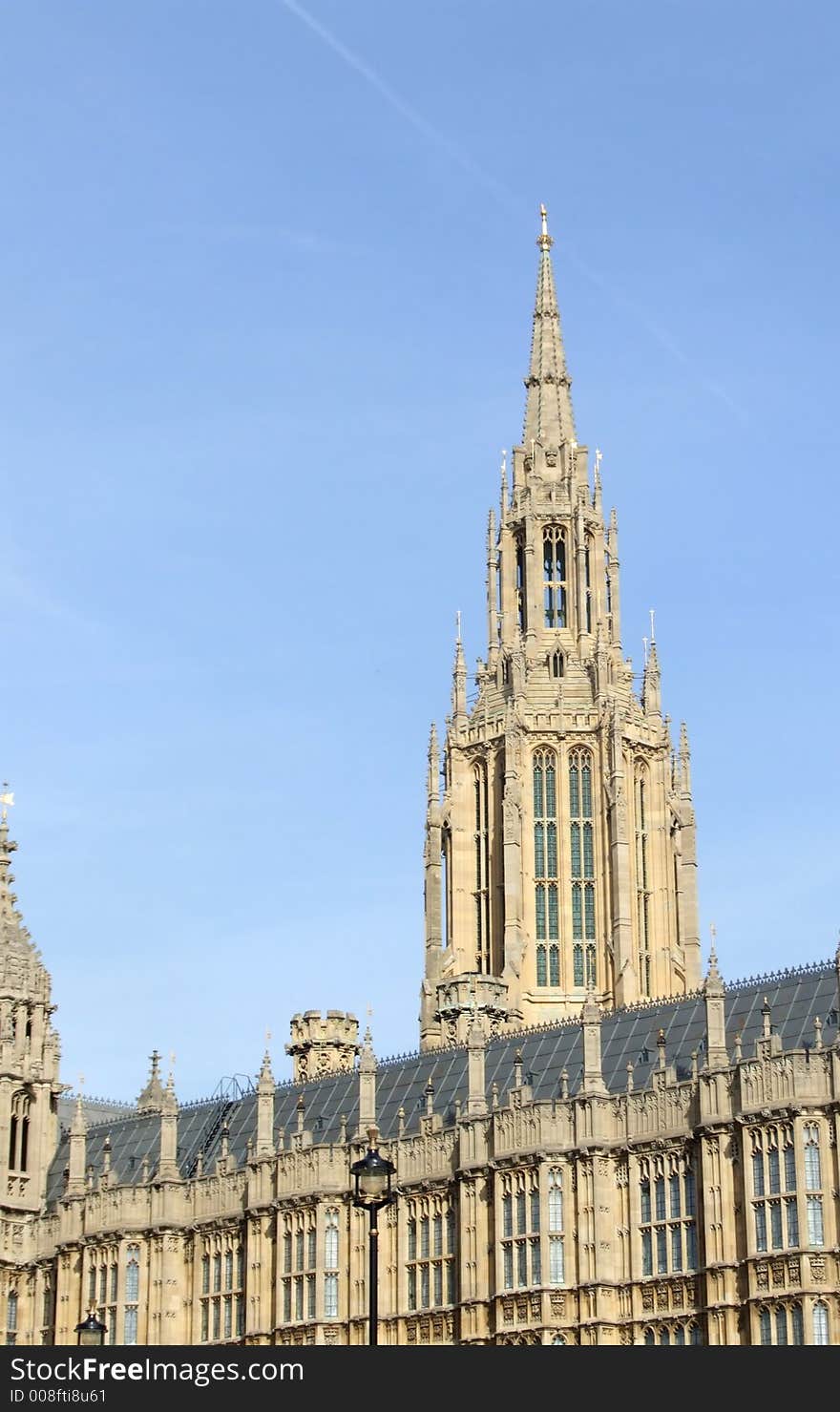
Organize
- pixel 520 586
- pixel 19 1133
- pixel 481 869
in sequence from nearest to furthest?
pixel 19 1133 < pixel 481 869 < pixel 520 586

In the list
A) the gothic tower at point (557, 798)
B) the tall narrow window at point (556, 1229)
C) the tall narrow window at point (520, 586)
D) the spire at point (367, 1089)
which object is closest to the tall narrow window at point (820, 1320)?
the tall narrow window at point (556, 1229)

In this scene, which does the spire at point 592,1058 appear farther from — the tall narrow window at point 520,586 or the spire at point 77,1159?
the tall narrow window at point 520,586

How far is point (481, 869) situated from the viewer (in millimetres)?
155000

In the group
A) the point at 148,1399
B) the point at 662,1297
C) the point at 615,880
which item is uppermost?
the point at 615,880

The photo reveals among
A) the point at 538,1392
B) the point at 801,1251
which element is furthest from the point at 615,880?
the point at 538,1392

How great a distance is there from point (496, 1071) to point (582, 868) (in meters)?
49.3

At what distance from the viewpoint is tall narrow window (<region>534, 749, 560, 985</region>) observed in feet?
494

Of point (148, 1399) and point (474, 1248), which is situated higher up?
point (474, 1248)

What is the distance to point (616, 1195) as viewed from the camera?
9369 cm

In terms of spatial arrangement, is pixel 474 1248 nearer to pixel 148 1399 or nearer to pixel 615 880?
pixel 148 1399

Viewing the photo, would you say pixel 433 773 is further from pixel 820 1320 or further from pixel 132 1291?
pixel 820 1320

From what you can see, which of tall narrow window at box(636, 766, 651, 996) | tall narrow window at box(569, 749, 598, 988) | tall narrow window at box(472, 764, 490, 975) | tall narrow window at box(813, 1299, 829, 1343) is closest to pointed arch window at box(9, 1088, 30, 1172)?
tall narrow window at box(472, 764, 490, 975)

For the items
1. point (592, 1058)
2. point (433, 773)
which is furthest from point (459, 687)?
point (592, 1058)

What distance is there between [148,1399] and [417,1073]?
5577cm
